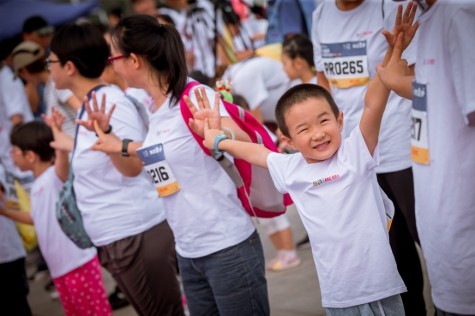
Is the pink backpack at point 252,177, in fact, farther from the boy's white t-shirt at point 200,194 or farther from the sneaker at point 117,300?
the sneaker at point 117,300

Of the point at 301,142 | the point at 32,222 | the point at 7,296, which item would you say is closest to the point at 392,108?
the point at 301,142

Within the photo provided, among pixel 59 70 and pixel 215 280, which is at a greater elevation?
pixel 59 70

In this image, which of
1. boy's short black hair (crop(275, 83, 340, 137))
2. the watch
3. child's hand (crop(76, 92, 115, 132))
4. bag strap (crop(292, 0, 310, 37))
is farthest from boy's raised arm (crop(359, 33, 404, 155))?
bag strap (crop(292, 0, 310, 37))

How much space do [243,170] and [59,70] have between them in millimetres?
1239

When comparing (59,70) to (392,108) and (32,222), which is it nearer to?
(32,222)

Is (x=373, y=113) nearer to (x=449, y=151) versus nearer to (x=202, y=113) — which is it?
(x=449, y=151)

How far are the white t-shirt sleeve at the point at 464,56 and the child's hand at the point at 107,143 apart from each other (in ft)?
5.20

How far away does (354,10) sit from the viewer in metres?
3.45

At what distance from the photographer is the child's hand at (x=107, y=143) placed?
3326 millimetres

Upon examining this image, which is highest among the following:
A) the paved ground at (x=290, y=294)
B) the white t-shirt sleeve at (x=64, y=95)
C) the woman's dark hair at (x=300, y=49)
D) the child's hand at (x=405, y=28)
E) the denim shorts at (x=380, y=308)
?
the white t-shirt sleeve at (x=64, y=95)

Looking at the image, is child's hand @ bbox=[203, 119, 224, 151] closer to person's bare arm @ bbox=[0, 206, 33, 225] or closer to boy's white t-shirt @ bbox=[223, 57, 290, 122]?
person's bare arm @ bbox=[0, 206, 33, 225]

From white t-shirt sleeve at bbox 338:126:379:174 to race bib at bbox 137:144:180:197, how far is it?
89cm

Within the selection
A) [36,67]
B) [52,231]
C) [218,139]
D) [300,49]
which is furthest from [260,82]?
[218,139]

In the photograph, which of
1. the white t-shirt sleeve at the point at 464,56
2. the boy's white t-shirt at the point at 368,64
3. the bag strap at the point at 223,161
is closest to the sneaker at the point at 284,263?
the boy's white t-shirt at the point at 368,64
